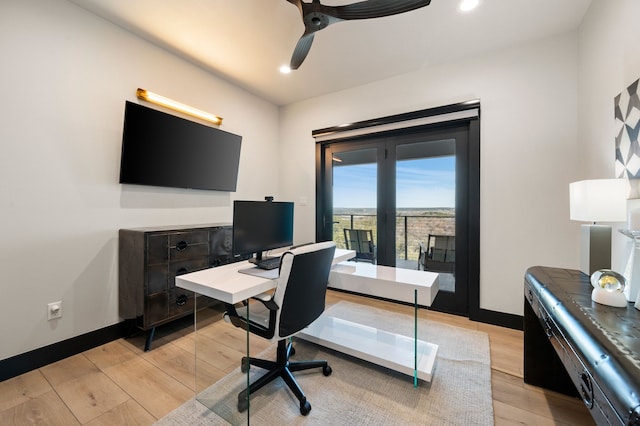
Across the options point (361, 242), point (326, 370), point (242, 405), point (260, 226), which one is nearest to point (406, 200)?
point (361, 242)

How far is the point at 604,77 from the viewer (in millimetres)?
1854

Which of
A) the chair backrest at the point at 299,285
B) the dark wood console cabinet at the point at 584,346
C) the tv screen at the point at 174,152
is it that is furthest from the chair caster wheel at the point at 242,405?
the tv screen at the point at 174,152

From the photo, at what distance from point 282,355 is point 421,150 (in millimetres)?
2688

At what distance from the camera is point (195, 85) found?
2957mm

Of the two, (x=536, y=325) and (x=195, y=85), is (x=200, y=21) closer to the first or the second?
(x=195, y=85)

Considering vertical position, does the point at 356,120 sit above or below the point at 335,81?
below

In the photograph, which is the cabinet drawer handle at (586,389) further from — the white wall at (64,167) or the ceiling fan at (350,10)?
the white wall at (64,167)

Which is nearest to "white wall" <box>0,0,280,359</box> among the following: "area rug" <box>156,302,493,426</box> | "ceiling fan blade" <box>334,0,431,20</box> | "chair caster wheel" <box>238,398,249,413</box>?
"area rug" <box>156,302,493,426</box>

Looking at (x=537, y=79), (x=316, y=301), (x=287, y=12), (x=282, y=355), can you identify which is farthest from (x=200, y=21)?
(x=537, y=79)

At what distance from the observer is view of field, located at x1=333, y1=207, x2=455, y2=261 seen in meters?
3.02

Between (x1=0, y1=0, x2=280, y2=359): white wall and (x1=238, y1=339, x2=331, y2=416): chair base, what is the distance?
159 cm

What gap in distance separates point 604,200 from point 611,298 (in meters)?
0.60

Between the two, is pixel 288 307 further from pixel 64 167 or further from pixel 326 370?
pixel 64 167

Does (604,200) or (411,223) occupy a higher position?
(604,200)
